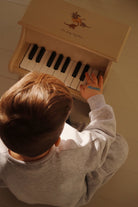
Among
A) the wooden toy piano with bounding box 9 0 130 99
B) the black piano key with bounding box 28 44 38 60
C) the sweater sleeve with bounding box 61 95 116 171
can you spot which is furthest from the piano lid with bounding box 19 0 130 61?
the sweater sleeve with bounding box 61 95 116 171

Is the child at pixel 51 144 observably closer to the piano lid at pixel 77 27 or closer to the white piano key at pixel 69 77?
the white piano key at pixel 69 77

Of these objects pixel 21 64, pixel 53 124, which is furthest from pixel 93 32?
pixel 53 124

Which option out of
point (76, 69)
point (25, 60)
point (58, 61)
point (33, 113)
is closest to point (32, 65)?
point (25, 60)

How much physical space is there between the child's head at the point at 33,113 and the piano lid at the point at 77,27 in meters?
0.52

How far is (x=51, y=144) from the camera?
827mm

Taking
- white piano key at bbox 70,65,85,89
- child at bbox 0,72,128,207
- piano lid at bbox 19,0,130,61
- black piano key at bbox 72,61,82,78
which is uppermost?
piano lid at bbox 19,0,130,61

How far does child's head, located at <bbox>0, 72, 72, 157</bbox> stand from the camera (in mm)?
718

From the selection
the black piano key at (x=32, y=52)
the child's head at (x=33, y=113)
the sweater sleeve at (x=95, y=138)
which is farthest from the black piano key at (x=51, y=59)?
the child's head at (x=33, y=113)

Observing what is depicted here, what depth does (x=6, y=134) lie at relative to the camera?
757 mm

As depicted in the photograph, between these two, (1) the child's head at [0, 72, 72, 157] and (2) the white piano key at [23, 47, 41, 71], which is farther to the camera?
(2) the white piano key at [23, 47, 41, 71]

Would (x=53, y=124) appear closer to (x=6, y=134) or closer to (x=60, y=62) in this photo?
(x=6, y=134)

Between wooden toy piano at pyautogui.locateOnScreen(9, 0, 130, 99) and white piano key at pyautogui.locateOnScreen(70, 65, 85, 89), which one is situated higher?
wooden toy piano at pyautogui.locateOnScreen(9, 0, 130, 99)

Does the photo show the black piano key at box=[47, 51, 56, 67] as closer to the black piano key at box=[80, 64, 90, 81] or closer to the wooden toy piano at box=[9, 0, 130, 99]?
the wooden toy piano at box=[9, 0, 130, 99]

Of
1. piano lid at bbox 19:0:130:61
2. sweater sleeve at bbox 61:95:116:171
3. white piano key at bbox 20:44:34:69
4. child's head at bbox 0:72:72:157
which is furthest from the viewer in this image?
white piano key at bbox 20:44:34:69
